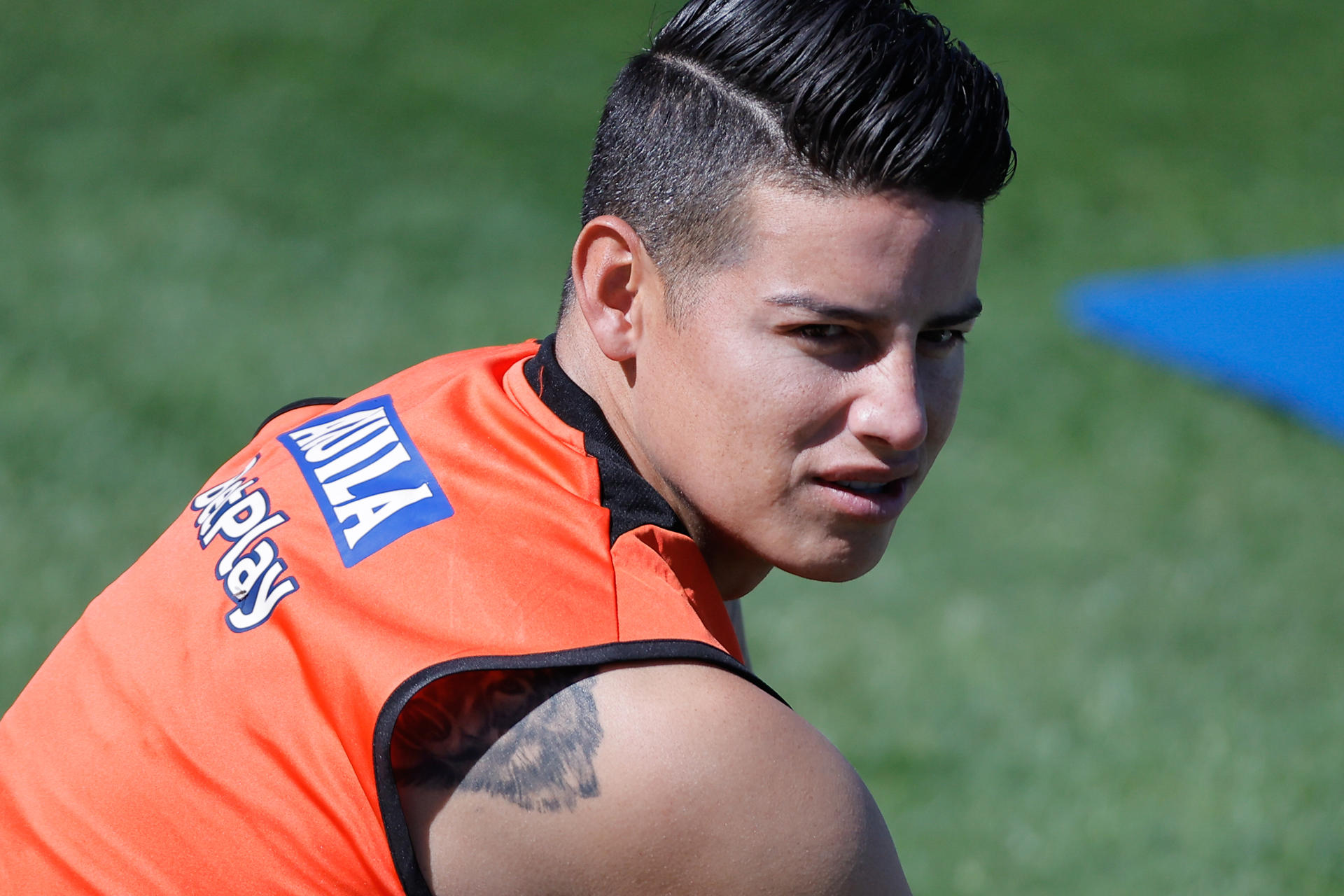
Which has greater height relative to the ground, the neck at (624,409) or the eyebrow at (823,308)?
the eyebrow at (823,308)

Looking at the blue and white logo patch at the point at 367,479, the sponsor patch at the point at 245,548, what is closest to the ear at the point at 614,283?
the blue and white logo patch at the point at 367,479

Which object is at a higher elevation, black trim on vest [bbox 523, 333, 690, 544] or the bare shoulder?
black trim on vest [bbox 523, 333, 690, 544]

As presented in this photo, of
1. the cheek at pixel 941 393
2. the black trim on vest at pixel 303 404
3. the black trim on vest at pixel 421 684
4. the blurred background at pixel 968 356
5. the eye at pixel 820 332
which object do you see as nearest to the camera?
the black trim on vest at pixel 421 684

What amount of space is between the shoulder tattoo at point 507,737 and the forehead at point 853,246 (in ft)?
2.12

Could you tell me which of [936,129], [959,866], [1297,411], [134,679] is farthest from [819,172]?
[1297,411]

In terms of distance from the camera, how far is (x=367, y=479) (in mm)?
2061

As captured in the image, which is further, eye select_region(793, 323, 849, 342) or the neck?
the neck

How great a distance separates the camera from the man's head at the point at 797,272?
6.64 feet

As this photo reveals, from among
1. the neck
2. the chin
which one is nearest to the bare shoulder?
the chin

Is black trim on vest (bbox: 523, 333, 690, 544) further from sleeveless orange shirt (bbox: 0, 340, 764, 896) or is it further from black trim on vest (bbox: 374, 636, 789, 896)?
black trim on vest (bbox: 374, 636, 789, 896)

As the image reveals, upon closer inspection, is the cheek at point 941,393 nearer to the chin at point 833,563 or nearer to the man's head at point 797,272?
the man's head at point 797,272

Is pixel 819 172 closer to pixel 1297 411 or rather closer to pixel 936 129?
pixel 936 129

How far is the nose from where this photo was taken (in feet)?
6.62

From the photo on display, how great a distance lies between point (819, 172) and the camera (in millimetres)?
2045
